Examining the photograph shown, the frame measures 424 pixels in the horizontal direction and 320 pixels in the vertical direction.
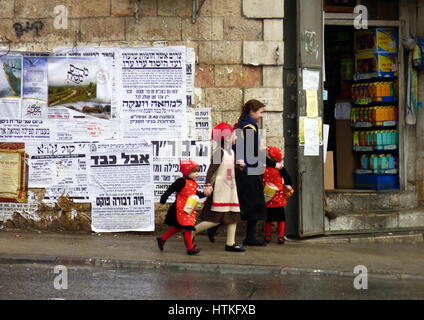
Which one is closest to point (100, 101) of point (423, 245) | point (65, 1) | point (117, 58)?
point (117, 58)

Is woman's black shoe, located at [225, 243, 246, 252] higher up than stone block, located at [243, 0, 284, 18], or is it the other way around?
stone block, located at [243, 0, 284, 18]

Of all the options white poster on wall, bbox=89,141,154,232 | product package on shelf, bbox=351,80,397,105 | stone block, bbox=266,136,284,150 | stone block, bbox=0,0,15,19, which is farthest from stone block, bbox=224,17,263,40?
stone block, bbox=0,0,15,19

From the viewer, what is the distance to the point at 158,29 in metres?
12.7

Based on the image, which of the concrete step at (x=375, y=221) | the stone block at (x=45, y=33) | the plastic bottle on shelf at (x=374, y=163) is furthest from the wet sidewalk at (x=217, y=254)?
the stone block at (x=45, y=33)

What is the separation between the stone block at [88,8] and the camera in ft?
41.9

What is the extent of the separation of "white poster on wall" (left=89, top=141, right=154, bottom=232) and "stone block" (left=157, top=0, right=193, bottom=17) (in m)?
1.90

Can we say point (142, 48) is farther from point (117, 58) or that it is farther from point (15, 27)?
point (15, 27)

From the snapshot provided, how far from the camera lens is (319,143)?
12797mm

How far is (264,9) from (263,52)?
622 mm

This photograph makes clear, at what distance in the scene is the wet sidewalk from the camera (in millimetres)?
10164

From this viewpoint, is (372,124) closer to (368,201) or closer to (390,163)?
(390,163)

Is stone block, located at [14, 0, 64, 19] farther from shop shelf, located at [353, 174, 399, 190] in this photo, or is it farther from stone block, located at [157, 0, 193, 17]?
shop shelf, located at [353, 174, 399, 190]

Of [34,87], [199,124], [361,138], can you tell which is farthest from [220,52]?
[361,138]

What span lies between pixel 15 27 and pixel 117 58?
161 cm
